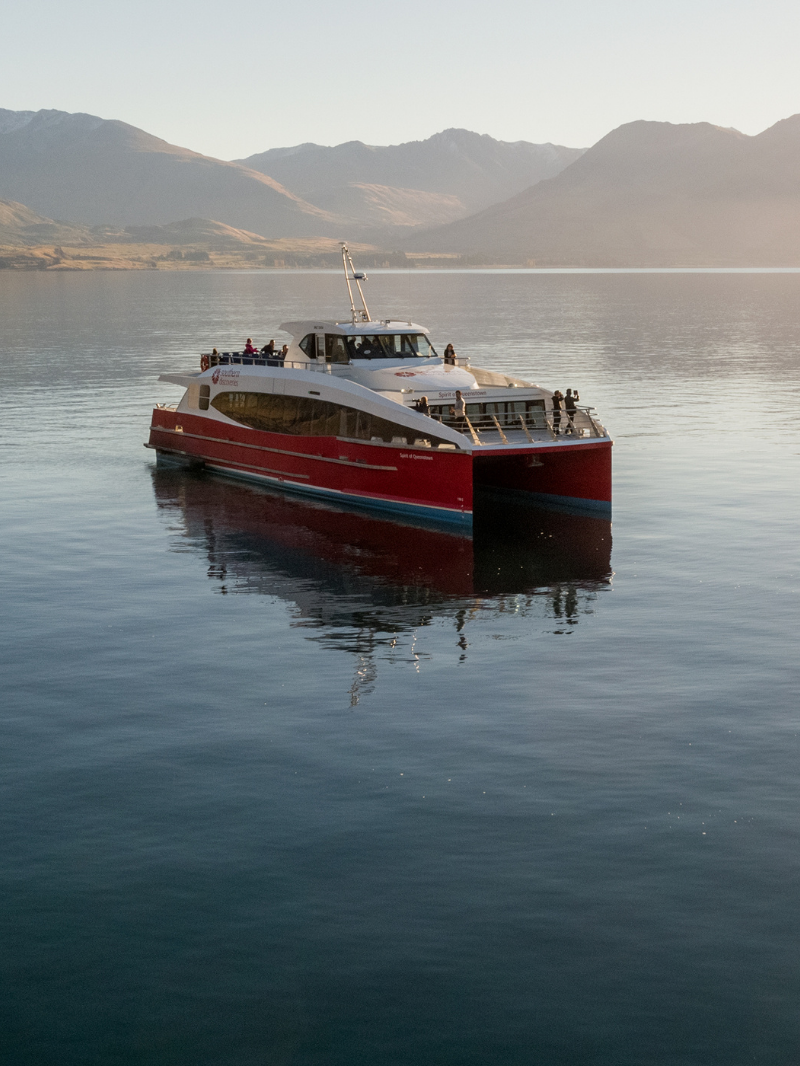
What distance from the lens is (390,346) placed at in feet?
160

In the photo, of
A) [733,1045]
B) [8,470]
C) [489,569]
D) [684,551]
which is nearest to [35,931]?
[733,1045]

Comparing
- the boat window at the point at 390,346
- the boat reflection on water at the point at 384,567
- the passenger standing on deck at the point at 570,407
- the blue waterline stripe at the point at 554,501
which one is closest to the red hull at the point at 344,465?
the boat reflection on water at the point at 384,567

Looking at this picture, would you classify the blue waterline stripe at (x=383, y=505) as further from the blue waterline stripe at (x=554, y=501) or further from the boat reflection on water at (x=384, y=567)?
the blue waterline stripe at (x=554, y=501)

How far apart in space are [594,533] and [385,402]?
28.9ft

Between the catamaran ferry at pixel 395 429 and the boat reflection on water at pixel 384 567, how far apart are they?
124 cm

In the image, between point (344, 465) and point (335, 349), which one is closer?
point (344, 465)

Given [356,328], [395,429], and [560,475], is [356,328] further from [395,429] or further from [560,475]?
[560,475]

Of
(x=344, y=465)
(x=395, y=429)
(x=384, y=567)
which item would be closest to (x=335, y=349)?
(x=344, y=465)

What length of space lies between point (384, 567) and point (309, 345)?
15988mm

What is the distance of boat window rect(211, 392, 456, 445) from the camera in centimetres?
4322

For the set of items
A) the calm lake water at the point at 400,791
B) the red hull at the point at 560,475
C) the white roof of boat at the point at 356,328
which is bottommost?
the calm lake water at the point at 400,791

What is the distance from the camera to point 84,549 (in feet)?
128

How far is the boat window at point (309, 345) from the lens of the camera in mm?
49531

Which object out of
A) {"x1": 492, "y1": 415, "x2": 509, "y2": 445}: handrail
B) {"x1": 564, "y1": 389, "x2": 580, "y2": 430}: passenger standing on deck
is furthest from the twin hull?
{"x1": 564, "y1": 389, "x2": 580, "y2": 430}: passenger standing on deck
